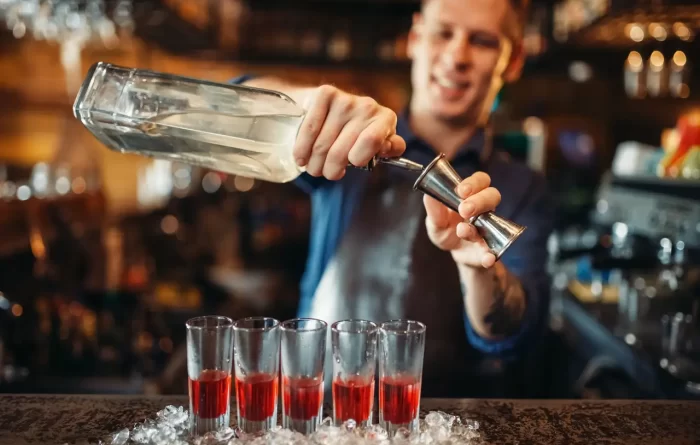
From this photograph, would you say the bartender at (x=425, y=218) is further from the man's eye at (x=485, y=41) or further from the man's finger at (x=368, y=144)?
the man's finger at (x=368, y=144)

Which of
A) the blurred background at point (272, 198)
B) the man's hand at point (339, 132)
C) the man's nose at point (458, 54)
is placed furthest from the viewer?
the blurred background at point (272, 198)

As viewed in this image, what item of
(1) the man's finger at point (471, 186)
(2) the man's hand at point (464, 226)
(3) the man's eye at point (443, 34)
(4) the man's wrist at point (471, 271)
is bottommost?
(4) the man's wrist at point (471, 271)

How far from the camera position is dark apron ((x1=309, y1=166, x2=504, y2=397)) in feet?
4.92

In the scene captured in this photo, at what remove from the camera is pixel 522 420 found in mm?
951

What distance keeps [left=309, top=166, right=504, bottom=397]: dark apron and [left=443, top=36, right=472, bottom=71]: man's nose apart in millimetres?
313

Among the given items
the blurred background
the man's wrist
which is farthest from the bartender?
the blurred background

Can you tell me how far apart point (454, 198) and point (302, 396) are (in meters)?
0.34

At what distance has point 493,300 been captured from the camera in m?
1.23

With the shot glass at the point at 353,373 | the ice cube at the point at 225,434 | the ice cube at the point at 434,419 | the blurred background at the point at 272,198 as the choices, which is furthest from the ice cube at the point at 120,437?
the blurred background at the point at 272,198

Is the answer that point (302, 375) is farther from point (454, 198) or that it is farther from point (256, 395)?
point (454, 198)

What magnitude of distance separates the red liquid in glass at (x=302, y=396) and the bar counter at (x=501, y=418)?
0.51 ft

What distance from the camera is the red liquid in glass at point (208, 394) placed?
0.87m

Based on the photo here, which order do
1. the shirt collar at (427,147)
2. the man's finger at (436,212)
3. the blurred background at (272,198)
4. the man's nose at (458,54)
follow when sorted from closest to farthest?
the man's finger at (436,212) → the man's nose at (458,54) → the shirt collar at (427,147) → the blurred background at (272,198)

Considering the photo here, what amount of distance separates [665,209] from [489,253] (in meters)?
1.63
